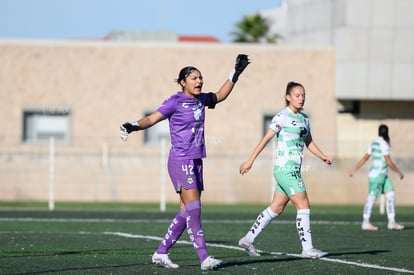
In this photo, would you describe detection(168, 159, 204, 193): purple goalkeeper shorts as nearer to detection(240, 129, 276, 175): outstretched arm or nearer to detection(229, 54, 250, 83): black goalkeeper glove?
detection(240, 129, 276, 175): outstretched arm

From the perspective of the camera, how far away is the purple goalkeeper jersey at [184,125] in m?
12.1

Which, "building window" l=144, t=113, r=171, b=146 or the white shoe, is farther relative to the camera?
"building window" l=144, t=113, r=171, b=146

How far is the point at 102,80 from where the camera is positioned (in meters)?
42.2

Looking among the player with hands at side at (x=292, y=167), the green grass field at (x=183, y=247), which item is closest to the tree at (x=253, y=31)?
the green grass field at (x=183, y=247)

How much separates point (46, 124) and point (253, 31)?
3237cm

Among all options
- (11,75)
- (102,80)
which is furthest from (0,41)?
(102,80)

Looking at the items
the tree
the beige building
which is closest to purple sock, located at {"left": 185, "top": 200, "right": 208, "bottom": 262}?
the beige building

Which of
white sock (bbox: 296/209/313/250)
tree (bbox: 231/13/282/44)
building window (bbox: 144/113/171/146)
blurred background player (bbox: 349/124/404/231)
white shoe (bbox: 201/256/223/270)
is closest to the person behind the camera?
white shoe (bbox: 201/256/223/270)

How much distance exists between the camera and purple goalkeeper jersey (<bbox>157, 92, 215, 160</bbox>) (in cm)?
1206

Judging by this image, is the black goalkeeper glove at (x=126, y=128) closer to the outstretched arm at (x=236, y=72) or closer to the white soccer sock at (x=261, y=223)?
the outstretched arm at (x=236, y=72)

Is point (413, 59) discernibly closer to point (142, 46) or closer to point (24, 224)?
point (142, 46)

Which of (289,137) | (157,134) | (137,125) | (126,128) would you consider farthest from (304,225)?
(157,134)

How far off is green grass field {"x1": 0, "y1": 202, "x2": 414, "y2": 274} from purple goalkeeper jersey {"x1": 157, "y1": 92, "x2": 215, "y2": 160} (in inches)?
49.0

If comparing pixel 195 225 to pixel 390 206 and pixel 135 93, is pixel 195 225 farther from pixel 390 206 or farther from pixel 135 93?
pixel 135 93
